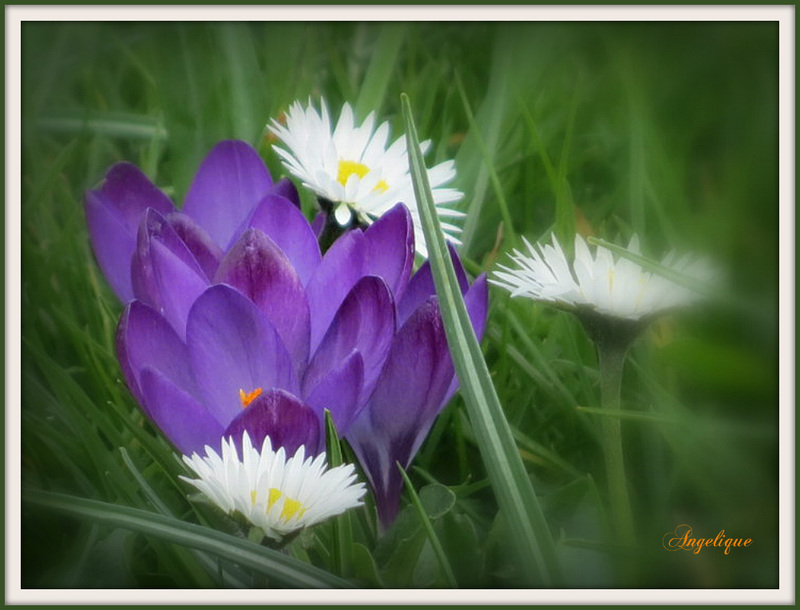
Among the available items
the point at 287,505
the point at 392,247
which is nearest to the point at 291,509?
the point at 287,505

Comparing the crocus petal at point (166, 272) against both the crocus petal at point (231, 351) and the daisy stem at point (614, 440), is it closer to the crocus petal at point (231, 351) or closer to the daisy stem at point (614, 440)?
the crocus petal at point (231, 351)

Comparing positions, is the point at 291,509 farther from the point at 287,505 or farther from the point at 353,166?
the point at 353,166

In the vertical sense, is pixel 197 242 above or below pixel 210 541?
above

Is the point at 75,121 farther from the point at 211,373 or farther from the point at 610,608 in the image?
the point at 610,608

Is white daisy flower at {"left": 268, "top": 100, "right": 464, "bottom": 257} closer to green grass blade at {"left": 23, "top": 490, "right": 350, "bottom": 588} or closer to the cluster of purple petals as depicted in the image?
the cluster of purple petals

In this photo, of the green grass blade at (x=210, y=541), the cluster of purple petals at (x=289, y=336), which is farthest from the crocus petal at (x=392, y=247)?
the green grass blade at (x=210, y=541)

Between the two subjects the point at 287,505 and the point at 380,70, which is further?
the point at 380,70

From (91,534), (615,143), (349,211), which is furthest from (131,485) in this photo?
(615,143)
